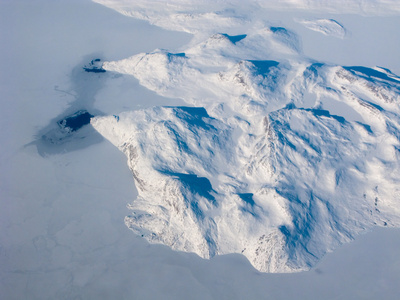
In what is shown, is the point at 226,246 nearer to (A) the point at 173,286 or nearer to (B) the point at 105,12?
(A) the point at 173,286

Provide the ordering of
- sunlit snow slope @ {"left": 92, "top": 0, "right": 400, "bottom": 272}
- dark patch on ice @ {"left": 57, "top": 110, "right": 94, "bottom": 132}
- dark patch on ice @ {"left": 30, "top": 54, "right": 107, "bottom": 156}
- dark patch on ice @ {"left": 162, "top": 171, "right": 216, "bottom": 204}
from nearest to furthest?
sunlit snow slope @ {"left": 92, "top": 0, "right": 400, "bottom": 272}
dark patch on ice @ {"left": 162, "top": 171, "right": 216, "bottom": 204}
dark patch on ice @ {"left": 30, "top": 54, "right": 107, "bottom": 156}
dark patch on ice @ {"left": 57, "top": 110, "right": 94, "bottom": 132}

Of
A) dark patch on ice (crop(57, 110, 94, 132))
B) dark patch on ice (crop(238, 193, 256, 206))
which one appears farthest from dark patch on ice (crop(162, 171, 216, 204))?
dark patch on ice (crop(57, 110, 94, 132))

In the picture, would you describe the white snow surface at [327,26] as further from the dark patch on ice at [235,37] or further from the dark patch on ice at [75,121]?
the dark patch on ice at [75,121]

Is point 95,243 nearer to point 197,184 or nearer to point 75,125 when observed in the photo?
point 197,184

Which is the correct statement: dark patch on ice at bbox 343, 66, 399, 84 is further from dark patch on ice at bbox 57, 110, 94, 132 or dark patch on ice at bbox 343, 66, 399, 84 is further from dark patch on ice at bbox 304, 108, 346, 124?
dark patch on ice at bbox 57, 110, 94, 132

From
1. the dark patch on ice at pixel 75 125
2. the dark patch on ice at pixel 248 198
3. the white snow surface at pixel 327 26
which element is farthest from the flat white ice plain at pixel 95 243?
the white snow surface at pixel 327 26

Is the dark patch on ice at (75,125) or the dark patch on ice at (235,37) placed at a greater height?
the dark patch on ice at (235,37)

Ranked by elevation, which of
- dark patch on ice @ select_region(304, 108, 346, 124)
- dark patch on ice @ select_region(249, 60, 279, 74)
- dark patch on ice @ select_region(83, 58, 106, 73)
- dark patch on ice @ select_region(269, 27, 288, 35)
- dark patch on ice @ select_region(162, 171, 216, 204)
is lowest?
dark patch on ice @ select_region(162, 171, 216, 204)
